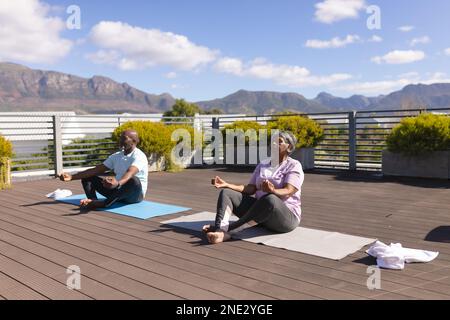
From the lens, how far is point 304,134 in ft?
36.5

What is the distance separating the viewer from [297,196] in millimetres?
4453

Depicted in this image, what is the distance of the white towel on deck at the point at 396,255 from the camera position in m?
3.45

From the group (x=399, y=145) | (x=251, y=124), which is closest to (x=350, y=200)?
(x=399, y=145)

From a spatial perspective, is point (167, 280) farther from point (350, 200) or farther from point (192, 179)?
point (192, 179)

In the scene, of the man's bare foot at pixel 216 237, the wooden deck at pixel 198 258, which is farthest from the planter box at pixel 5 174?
the man's bare foot at pixel 216 237

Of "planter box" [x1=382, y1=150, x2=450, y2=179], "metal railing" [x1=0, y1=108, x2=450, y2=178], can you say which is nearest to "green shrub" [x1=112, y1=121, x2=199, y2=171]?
"metal railing" [x1=0, y1=108, x2=450, y2=178]

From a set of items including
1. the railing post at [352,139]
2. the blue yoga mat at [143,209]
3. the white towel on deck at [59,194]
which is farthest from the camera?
the railing post at [352,139]

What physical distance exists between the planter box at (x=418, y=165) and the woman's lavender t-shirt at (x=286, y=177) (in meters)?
5.65

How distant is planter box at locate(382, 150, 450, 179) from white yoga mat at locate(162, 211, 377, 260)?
5360mm

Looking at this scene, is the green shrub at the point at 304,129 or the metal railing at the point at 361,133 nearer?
the metal railing at the point at 361,133

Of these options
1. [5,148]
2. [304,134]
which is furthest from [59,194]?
[304,134]

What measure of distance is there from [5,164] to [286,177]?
21.4 ft

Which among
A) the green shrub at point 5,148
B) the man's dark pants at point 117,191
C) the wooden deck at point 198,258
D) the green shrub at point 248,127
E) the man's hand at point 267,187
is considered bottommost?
the wooden deck at point 198,258

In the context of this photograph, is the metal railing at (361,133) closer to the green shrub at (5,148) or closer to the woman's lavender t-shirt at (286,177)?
the woman's lavender t-shirt at (286,177)
